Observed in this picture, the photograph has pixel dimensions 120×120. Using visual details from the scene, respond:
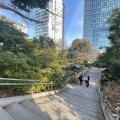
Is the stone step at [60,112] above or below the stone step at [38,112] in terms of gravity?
below

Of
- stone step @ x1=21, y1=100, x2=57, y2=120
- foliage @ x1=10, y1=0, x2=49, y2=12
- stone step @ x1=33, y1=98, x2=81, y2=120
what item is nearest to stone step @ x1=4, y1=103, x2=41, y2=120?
stone step @ x1=21, y1=100, x2=57, y2=120

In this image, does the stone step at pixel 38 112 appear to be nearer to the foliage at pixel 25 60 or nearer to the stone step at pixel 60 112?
the stone step at pixel 60 112

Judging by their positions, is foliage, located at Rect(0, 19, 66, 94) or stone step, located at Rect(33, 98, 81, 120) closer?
stone step, located at Rect(33, 98, 81, 120)

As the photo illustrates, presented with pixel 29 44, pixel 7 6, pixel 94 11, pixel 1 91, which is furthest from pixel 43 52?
pixel 94 11

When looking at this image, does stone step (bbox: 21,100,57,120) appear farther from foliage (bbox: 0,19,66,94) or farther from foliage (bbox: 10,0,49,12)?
foliage (bbox: 10,0,49,12)

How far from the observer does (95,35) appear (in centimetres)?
9594

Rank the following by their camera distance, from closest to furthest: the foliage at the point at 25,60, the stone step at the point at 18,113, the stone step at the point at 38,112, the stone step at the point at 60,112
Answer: the stone step at the point at 18,113
the stone step at the point at 38,112
the stone step at the point at 60,112
the foliage at the point at 25,60

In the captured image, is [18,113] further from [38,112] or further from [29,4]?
[29,4]

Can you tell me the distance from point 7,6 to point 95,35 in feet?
294

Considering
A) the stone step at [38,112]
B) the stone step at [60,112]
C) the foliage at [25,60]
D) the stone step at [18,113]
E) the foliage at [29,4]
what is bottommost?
the stone step at [60,112]

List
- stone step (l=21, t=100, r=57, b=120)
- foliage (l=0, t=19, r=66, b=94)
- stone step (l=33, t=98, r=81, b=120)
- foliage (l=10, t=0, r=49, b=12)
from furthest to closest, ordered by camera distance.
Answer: foliage (l=10, t=0, r=49, b=12) < foliage (l=0, t=19, r=66, b=94) < stone step (l=33, t=98, r=81, b=120) < stone step (l=21, t=100, r=57, b=120)

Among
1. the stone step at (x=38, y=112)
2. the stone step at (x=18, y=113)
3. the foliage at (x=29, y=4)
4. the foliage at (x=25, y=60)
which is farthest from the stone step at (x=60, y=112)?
the foliage at (x=29, y=4)

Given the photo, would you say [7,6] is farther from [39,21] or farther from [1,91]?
[1,91]

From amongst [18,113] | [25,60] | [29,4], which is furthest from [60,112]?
[29,4]
